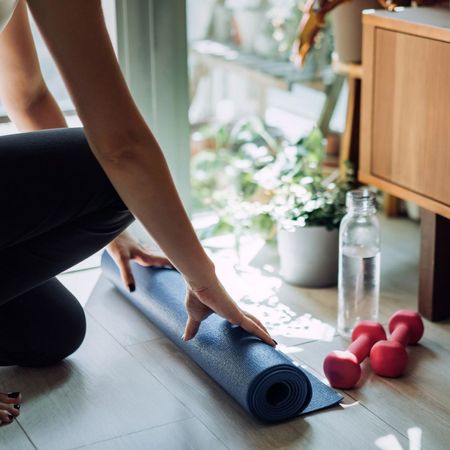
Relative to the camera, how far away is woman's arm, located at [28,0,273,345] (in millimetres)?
1375

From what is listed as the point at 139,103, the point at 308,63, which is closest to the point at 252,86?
the point at 308,63

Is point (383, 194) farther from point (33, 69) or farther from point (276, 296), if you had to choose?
point (33, 69)

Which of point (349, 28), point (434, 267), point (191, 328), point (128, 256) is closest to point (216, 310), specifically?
point (191, 328)

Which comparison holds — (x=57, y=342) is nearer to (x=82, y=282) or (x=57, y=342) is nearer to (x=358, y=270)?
(x=82, y=282)

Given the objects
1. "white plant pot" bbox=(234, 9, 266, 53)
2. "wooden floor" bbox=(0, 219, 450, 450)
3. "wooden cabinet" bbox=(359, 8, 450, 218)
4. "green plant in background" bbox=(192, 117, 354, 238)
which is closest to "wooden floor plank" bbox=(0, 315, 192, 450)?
"wooden floor" bbox=(0, 219, 450, 450)

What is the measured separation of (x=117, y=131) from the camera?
144 centimetres

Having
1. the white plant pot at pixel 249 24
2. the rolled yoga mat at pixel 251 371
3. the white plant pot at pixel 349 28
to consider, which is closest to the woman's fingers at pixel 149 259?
the rolled yoga mat at pixel 251 371

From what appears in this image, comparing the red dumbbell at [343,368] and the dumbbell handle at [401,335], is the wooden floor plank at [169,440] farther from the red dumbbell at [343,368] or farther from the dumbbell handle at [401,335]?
the dumbbell handle at [401,335]

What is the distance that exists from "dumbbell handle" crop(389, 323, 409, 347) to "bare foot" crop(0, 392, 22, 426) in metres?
0.78

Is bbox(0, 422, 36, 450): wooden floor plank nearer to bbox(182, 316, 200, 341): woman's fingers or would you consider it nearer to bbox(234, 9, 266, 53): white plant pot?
bbox(182, 316, 200, 341): woman's fingers

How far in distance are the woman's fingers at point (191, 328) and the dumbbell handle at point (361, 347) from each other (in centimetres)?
37

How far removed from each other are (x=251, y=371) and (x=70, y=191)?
0.45 m

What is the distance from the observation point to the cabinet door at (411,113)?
1981 mm

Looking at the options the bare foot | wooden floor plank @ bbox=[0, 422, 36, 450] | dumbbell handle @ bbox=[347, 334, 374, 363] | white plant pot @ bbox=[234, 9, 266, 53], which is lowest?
wooden floor plank @ bbox=[0, 422, 36, 450]
